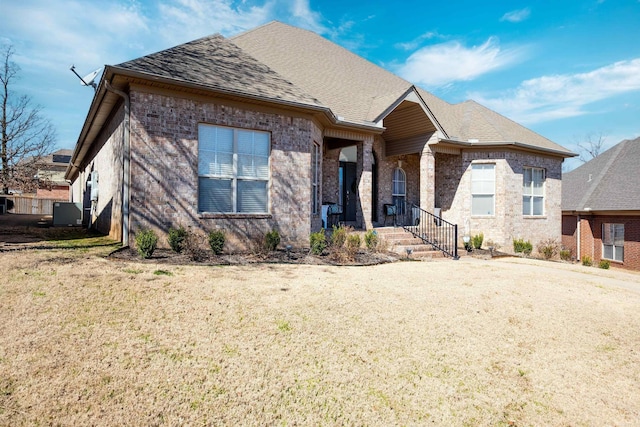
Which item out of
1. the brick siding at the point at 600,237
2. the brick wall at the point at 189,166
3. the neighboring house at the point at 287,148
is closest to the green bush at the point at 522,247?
the neighboring house at the point at 287,148

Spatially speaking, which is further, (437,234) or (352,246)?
(437,234)

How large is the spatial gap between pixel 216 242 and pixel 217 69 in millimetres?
4842

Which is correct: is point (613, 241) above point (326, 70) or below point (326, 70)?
below

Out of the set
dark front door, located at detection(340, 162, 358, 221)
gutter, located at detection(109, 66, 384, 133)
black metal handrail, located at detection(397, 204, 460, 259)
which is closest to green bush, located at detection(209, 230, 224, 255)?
gutter, located at detection(109, 66, 384, 133)

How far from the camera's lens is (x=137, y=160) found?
8336 mm

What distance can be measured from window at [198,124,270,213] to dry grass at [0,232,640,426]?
302 centimetres

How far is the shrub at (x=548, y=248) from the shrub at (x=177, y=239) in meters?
14.3

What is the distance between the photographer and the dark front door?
1552cm

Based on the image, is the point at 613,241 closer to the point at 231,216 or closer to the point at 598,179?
the point at 598,179

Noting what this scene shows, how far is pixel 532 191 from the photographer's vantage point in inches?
661

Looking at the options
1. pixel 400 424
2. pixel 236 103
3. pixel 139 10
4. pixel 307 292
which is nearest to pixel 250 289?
pixel 307 292

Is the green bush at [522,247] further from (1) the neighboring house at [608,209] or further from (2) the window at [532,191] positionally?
(1) the neighboring house at [608,209]

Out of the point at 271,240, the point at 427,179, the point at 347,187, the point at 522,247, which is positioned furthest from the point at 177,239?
the point at 522,247

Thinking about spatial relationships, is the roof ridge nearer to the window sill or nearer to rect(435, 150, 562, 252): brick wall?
rect(435, 150, 562, 252): brick wall
